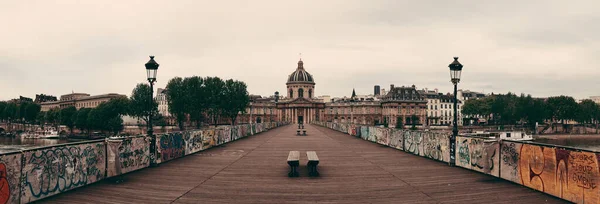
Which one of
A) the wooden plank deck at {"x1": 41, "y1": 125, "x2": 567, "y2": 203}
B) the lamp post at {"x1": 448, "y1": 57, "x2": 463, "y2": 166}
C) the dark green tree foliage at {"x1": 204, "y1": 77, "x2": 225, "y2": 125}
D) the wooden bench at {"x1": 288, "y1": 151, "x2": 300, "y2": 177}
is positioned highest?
the dark green tree foliage at {"x1": 204, "y1": 77, "x2": 225, "y2": 125}

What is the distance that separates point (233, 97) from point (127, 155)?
8651 centimetres

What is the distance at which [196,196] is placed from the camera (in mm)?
12523

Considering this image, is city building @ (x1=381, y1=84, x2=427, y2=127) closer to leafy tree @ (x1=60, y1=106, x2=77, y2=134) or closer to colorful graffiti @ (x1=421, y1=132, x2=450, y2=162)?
leafy tree @ (x1=60, y1=106, x2=77, y2=134)

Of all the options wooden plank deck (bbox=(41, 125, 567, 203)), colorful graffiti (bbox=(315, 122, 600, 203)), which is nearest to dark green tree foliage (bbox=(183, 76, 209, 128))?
wooden plank deck (bbox=(41, 125, 567, 203))

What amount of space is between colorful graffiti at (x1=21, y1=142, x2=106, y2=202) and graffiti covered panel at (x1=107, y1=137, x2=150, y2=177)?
1.45 ft

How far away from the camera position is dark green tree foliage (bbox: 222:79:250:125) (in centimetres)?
10212

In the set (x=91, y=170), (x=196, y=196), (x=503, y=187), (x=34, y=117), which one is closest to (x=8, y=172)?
(x=91, y=170)

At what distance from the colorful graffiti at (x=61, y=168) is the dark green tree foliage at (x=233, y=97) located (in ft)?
286

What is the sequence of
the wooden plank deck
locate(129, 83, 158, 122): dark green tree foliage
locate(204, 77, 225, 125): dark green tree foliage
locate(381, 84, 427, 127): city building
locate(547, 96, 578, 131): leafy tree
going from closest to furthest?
the wooden plank deck < locate(204, 77, 225, 125): dark green tree foliage < locate(129, 83, 158, 122): dark green tree foliage < locate(547, 96, 578, 131): leafy tree < locate(381, 84, 427, 127): city building

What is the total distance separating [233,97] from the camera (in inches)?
4048

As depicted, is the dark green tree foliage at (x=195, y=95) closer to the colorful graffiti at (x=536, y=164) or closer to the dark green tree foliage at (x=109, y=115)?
the dark green tree foliage at (x=109, y=115)

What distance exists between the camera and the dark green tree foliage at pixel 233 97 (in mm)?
102125

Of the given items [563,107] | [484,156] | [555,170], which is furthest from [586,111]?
[555,170]

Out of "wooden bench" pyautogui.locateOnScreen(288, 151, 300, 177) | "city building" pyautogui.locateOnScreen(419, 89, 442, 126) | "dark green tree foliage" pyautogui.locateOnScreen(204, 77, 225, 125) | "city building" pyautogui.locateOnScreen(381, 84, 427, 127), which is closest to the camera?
"wooden bench" pyautogui.locateOnScreen(288, 151, 300, 177)
